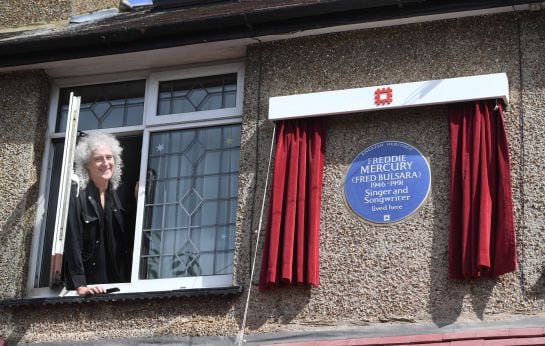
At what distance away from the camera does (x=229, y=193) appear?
11.9 metres

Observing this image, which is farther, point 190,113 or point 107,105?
point 107,105

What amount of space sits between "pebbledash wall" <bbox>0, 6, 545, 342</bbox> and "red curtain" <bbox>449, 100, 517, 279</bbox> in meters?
0.12

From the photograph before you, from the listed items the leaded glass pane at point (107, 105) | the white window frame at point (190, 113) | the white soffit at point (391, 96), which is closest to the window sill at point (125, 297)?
the white soffit at point (391, 96)

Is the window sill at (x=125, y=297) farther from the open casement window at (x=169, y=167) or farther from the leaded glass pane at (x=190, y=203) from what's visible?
the leaded glass pane at (x=190, y=203)

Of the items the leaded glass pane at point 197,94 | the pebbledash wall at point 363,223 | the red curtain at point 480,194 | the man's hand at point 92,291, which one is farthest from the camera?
the leaded glass pane at point 197,94

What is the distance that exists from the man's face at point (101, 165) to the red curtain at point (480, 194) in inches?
133

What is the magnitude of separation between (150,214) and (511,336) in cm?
374

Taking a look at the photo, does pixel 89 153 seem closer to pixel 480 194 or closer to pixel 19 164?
pixel 19 164

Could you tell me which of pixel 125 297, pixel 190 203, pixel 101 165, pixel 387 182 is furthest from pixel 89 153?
pixel 387 182

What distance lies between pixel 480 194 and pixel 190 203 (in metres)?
2.83

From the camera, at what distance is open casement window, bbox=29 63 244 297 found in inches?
463

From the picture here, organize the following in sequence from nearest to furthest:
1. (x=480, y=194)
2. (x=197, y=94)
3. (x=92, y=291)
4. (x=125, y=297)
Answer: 1. (x=480, y=194)
2. (x=125, y=297)
3. (x=92, y=291)
4. (x=197, y=94)

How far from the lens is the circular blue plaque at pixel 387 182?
1096 centimetres

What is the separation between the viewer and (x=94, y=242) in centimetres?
1212
